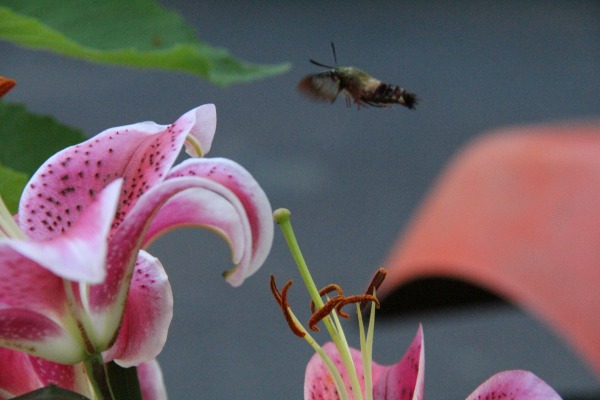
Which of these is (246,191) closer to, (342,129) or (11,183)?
(11,183)

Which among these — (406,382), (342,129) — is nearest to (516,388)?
(406,382)

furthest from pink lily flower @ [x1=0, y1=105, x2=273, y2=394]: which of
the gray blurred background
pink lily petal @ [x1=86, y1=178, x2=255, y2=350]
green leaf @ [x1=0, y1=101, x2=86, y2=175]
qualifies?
the gray blurred background

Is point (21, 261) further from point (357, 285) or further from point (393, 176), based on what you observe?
point (393, 176)

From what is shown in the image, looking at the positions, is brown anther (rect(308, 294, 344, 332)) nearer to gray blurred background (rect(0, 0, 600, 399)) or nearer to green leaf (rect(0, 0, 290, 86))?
green leaf (rect(0, 0, 290, 86))

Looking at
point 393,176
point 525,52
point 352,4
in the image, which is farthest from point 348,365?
point 352,4

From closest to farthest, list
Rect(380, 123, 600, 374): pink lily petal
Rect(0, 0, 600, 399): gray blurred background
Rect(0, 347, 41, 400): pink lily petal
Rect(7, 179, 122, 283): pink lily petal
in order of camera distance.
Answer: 1. Rect(7, 179, 122, 283): pink lily petal
2. Rect(0, 347, 41, 400): pink lily petal
3. Rect(380, 123, 600, 374): pink lily petal
4. Rect(0, 0, 600, 399): gray blurred background

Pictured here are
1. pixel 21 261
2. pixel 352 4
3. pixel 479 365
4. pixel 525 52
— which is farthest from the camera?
pixel 352 4

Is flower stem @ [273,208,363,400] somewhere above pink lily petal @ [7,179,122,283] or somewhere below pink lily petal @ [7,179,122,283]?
below

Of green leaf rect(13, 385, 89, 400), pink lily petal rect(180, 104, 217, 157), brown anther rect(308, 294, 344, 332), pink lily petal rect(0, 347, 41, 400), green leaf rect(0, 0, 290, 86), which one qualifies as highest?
green leaf rect(0, 0, 290, 86)
